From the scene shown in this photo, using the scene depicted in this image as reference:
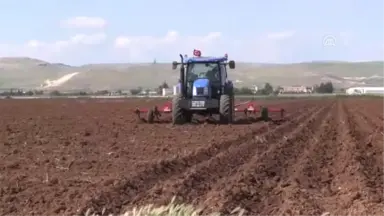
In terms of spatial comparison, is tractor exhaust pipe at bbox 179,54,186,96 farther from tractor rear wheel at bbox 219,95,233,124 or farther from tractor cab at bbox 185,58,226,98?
tractor rear wheel at bbox 219,95,233,124

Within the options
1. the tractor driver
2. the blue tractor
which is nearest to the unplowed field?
the blue tractor

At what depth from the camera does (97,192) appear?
9695mm

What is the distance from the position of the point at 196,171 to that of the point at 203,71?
13344 millimetres

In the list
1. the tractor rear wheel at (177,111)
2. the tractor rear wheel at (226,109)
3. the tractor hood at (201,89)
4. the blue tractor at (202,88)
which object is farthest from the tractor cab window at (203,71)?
the tractor rear wheel at (226,109)

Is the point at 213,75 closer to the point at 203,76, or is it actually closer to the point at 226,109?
the point at 203,76

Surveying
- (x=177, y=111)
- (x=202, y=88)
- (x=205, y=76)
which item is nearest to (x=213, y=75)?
(x=205, y=76)

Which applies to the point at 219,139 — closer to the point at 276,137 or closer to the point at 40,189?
the point at 276,137

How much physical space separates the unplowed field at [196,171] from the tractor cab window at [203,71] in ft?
13.7

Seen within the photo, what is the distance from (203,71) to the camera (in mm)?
25016

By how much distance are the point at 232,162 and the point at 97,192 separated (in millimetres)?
4314

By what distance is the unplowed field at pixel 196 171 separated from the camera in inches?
351

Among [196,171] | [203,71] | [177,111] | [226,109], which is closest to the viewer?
[196,171]

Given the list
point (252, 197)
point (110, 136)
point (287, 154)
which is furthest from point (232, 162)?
point (110, 136)

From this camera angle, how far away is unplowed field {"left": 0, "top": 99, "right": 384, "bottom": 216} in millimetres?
8914
